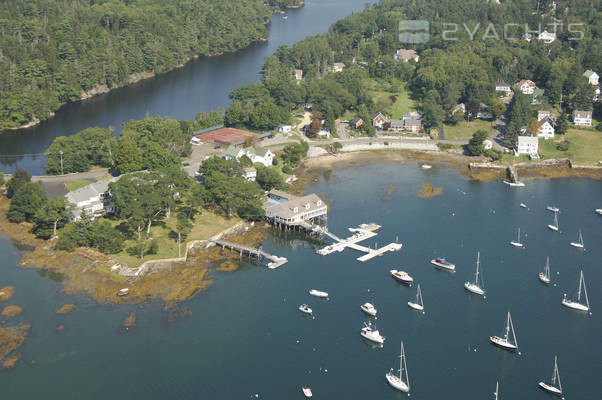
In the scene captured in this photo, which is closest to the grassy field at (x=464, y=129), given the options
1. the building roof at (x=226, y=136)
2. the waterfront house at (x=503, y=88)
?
the waterfront house at (x=503, y=88)

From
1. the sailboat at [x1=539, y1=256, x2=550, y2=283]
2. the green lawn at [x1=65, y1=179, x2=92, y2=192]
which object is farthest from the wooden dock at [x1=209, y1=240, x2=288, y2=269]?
the sailboat at [x1=539, y1=256, x2=550, y2=283]

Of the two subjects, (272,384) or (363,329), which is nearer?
(272,384)

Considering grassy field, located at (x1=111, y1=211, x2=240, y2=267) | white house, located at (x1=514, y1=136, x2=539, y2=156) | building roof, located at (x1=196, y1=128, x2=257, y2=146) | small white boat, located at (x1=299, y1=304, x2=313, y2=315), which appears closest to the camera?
small white boat, located at (x1=299, y1=304, x2=313, y2=315)

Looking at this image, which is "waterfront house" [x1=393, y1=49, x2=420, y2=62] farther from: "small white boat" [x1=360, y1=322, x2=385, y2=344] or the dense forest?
"small white boat" [x1=360, y1=322, x2=385, y2=344]

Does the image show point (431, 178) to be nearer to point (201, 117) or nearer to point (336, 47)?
point (201, 117)

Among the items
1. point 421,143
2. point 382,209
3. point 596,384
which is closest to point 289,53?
point 421,143

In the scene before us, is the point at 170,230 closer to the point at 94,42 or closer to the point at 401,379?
the point at 401,379
